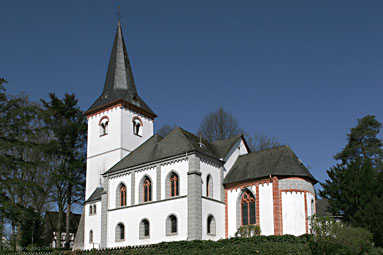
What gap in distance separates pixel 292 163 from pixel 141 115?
47.9 ft

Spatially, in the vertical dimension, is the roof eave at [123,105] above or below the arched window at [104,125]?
above

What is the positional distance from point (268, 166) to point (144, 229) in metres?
9.23

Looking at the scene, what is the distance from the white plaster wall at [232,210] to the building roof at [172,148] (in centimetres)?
261

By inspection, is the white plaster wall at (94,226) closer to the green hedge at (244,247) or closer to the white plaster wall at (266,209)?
the green hedge at (244,247)

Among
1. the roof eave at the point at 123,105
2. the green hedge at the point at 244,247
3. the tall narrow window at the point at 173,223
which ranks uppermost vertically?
the roof eave at the point at 123,105

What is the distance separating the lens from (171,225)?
26828mm

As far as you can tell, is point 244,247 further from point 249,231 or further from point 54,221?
point 54,221

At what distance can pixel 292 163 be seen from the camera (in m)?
27.4

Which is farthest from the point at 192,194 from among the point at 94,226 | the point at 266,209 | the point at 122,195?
the point at 94,226

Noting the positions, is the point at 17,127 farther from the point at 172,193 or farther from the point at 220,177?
the point at 220,177

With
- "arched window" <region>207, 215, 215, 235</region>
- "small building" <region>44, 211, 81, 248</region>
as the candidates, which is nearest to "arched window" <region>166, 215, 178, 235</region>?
"arched window" <region>207, 215, 215, 235</region>

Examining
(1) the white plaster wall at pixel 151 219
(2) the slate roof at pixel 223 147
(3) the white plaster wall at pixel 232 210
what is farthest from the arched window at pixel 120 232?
(2) the slate roof at pixel 223 147

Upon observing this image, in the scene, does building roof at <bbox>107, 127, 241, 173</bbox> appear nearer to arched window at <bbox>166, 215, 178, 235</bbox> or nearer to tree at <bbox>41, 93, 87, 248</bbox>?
arched window at <bbox>166, 215, 178, 235</bbox>

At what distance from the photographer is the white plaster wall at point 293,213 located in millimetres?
25578
